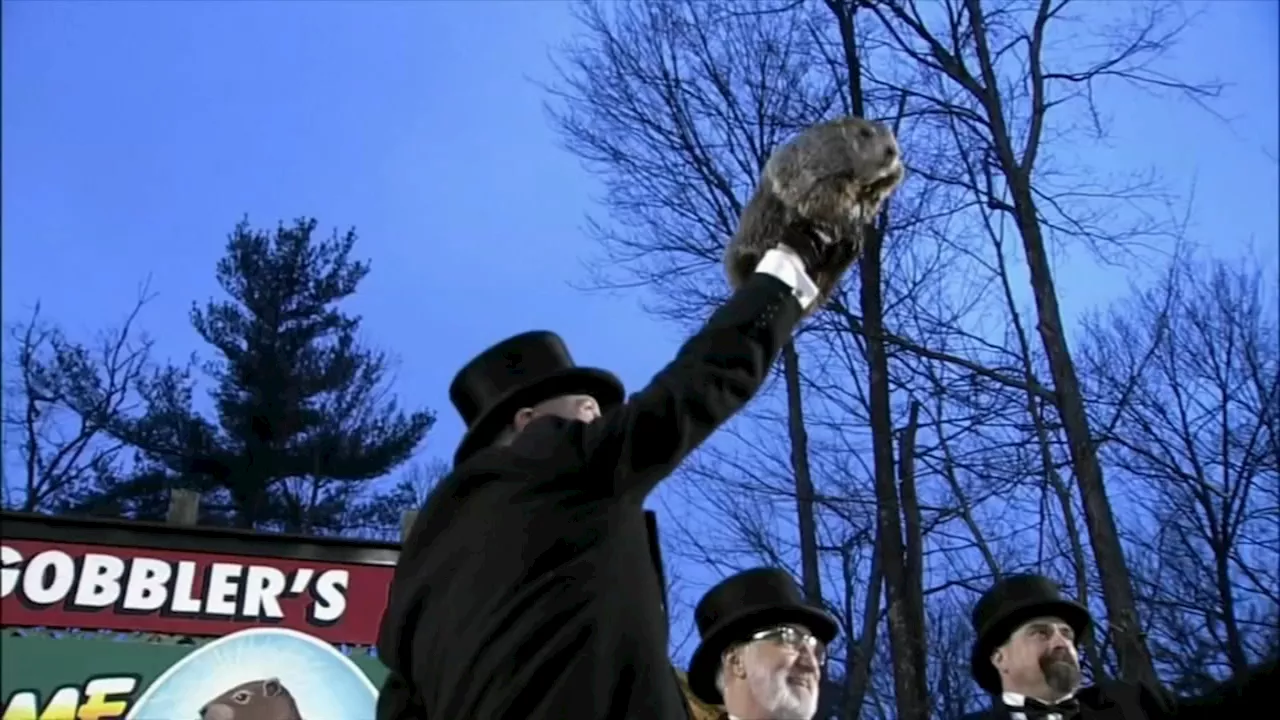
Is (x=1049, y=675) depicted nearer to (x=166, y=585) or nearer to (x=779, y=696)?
(x=779, y=696)

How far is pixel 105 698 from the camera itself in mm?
8203

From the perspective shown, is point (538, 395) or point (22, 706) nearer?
point (538, 395)

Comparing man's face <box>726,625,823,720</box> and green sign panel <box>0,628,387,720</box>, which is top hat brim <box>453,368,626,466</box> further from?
green sign panel <box>0,628,387,720</box>

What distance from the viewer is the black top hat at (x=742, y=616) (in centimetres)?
422

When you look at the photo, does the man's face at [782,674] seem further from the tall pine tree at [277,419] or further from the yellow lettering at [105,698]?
the tall pine tree at [277,419]

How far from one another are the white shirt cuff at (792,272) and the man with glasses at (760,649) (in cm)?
218

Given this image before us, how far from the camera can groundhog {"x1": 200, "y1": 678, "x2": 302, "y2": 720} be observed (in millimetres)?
8312

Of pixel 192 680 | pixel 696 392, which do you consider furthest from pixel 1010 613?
pixel 192 680

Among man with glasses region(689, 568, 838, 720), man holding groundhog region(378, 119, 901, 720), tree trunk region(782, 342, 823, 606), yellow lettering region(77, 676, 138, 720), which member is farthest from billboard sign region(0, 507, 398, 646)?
man holding groundhog region(378, 119, 901, 720)

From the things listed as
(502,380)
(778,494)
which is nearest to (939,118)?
(778,494)

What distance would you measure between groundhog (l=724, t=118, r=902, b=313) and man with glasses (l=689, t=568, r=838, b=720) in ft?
Answer: 7.09

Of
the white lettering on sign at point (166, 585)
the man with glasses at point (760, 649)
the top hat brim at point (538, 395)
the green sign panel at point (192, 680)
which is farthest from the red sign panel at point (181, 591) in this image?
the top hat brim at point (538, 395)

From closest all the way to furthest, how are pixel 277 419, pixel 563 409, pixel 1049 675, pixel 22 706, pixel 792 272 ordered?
pixel 792 272 → pixel 563 409 → pixel 1049 675 → pixel 22 706 → pixel 277 419

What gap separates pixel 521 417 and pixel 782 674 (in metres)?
1.99
